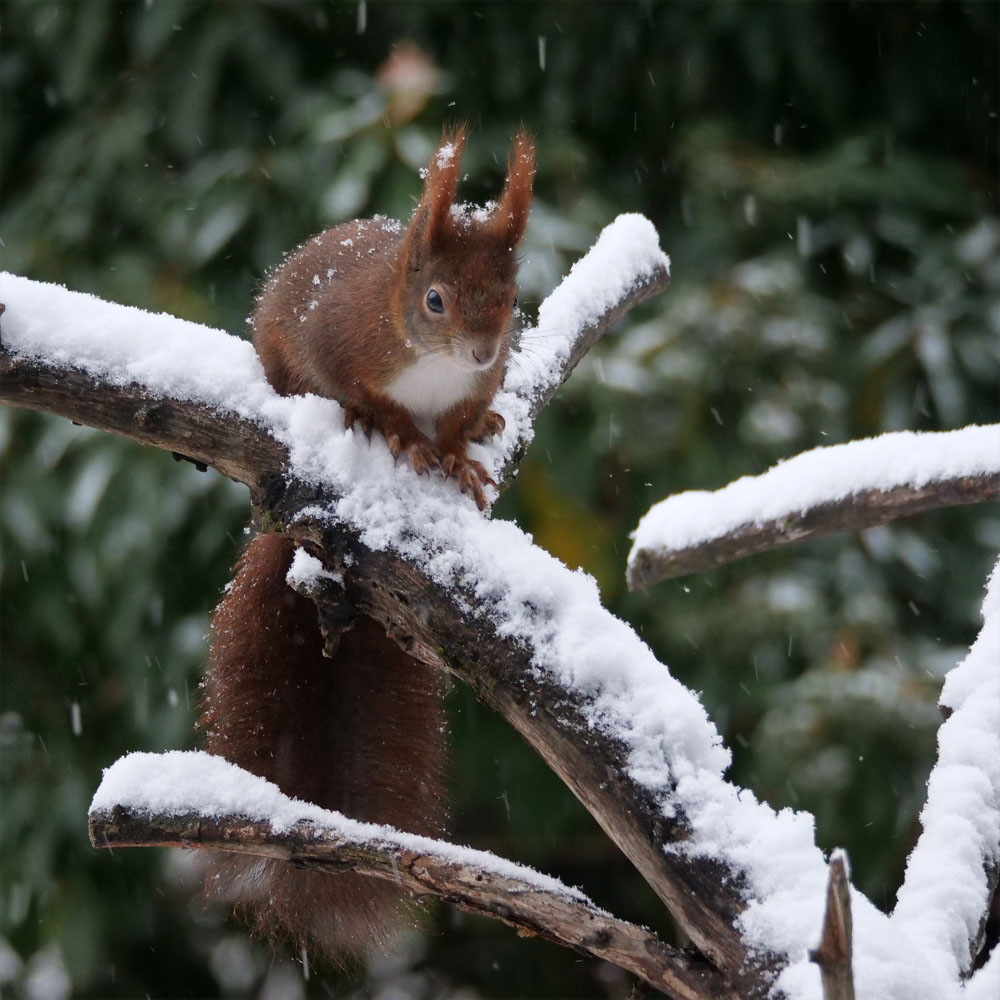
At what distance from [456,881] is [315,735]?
0.32 m

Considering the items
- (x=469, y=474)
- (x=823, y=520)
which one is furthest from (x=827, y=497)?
(x=469, y=474)

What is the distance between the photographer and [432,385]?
42.8 inches

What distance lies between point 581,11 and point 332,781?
1260 mm

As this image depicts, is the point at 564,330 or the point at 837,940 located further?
the point at 564,330

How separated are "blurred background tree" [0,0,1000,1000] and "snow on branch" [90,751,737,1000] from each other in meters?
0.75

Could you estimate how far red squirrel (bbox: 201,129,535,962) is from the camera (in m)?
0.98

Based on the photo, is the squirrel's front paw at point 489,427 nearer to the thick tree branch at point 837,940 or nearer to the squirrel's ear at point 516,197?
the squirrel's ear at point 516,197

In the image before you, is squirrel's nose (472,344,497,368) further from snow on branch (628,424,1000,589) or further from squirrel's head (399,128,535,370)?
snow on branch (628,424,1000,589)

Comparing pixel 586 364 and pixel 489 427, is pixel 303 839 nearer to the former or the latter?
pixel 489 427

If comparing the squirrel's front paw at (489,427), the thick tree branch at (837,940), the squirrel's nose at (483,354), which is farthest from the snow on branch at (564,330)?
the thick tree branch at (837,940)

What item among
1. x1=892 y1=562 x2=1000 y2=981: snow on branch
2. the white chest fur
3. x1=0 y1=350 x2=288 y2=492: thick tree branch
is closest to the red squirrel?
the white chest fur

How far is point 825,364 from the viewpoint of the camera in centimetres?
168

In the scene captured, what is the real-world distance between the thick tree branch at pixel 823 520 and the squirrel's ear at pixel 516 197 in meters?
0.28

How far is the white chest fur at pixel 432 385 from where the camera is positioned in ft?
3.54
